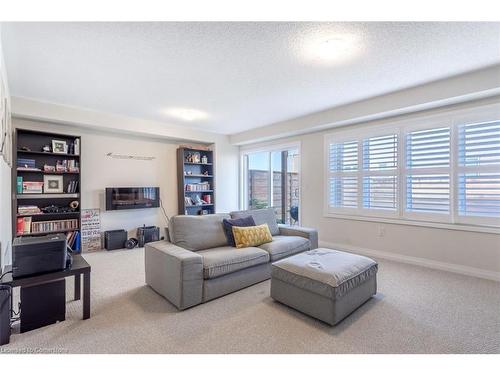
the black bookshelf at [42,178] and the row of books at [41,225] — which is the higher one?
the black bookshelf at [42,178]

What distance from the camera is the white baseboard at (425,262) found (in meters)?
3.07

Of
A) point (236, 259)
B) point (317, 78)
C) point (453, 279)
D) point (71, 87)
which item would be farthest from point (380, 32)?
point (71, 87)

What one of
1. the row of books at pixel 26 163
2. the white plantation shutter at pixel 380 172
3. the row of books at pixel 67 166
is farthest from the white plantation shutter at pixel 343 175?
the row of books at pixel 26 163

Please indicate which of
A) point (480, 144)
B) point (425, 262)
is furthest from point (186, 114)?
point (425, 262)

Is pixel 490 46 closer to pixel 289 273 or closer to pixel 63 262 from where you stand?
pixel 289 273

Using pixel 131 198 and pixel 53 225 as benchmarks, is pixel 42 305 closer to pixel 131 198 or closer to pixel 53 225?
pixel 53 225

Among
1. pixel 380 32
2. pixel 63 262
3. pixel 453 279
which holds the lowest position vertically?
pixel 453 279

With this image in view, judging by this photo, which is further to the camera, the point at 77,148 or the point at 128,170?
the point at 128,170

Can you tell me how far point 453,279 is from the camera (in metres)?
3.03

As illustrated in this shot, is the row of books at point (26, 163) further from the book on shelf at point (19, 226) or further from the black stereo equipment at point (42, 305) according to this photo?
the black stereo equipment at point (42, 305)

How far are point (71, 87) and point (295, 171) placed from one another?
4111 mm

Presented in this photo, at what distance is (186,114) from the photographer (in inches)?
177

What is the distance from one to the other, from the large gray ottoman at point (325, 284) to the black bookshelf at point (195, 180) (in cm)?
359

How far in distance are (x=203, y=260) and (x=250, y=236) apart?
2.63ft
